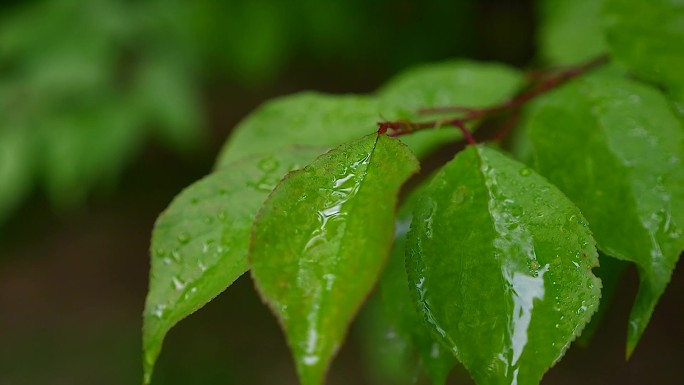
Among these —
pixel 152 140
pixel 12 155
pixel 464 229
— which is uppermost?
pixel 464 229

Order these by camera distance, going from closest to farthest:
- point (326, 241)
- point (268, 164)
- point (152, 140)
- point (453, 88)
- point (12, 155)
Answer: point (326, 241) < point (268, 164) < point (453, 88) < point (12, 155) < point (152, 140)

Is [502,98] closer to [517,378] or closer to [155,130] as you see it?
[517,378]

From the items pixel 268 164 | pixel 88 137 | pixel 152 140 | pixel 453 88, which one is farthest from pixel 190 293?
pixel 152 140

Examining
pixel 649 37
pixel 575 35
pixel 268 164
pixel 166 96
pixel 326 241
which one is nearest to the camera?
pixel 326 241

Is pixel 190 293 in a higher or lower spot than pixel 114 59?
higher

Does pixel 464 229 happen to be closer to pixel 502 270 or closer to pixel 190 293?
pixel 502 270

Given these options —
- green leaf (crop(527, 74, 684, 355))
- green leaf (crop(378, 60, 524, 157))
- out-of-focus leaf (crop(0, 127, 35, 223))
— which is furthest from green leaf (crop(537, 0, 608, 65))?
out-of-focus leaf (crop(0, 127, 35, 223))

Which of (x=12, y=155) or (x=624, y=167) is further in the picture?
(x=12, y=155)

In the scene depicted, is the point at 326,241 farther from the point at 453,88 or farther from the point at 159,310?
the point at 453,88
